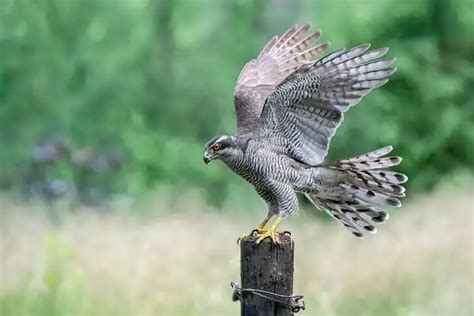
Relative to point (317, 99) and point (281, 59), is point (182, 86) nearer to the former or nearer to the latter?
point (281, 59)

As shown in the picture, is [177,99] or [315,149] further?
[177,99]

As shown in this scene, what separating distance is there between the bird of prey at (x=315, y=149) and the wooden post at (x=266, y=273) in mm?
266

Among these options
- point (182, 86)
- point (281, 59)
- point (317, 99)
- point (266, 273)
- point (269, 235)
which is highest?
point (182, 86)

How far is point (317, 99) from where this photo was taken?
13.5 ft

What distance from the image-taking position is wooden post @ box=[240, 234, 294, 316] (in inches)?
137

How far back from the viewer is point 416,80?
44.7 feet

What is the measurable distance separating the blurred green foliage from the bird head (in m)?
9.13

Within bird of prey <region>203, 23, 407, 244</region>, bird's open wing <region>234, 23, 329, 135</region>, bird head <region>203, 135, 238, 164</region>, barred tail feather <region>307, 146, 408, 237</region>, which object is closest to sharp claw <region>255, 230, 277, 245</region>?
bird of prey <region>203, 23, 407, 244</region>

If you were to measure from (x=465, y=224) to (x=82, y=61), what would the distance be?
6991 mm

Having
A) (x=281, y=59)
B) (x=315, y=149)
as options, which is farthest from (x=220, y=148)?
(x=281, y=59)

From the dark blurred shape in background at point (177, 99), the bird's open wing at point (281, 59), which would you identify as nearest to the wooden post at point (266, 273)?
the bird's open wing at point (281, 59)

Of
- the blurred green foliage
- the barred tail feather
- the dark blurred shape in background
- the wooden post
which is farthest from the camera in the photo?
the blurred green foliage

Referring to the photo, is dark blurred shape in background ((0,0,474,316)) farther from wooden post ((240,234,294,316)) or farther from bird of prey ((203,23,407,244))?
wooden post ((240,234,294,316))

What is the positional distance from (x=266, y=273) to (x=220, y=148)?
0.61 metres
